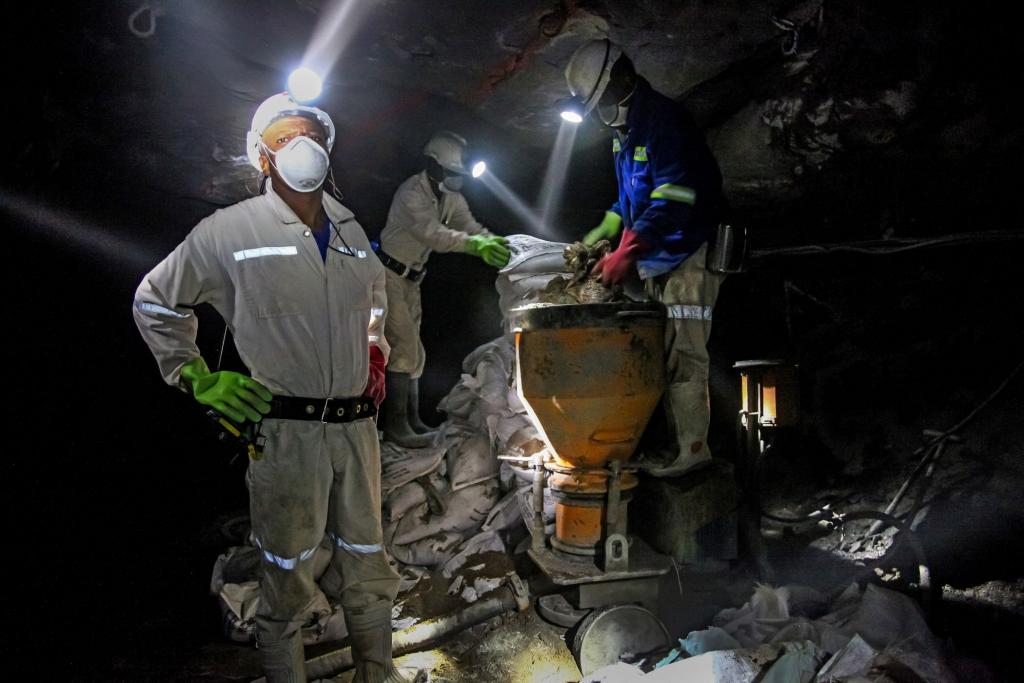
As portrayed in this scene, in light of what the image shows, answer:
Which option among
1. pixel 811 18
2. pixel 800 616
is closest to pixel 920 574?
pixel 800 616

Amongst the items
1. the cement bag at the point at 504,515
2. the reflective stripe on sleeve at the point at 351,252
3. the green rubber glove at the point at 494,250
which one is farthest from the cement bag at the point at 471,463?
the reflective stripe on sleeve at the point at 351,252

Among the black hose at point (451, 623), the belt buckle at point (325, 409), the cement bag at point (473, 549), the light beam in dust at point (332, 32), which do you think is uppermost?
the light beam in dust at point (332, 32)

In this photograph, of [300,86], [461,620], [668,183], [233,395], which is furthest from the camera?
[461,620]

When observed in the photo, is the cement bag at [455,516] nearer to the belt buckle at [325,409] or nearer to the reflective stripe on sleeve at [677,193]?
Answer: the belt buckle at [325,409]

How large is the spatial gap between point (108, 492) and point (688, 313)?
484 cm

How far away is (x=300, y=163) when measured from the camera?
2090 millimetres

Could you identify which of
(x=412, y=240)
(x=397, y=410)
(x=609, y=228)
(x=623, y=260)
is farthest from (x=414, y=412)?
(x=623, y=260)

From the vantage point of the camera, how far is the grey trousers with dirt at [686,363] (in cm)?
266

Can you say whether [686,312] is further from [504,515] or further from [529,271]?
[504,515]

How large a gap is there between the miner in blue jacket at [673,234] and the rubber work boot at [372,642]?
1.39 metres

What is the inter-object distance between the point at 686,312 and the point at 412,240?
8.37 ft

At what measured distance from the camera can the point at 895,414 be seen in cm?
352

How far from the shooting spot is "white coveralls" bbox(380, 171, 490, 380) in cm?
428

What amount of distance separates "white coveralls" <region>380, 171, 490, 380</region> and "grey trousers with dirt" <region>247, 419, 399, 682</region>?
238 centimetres
